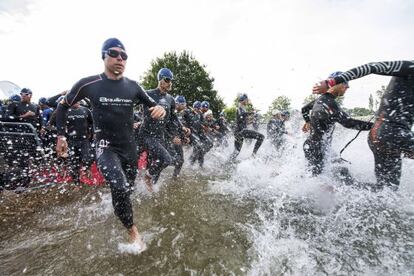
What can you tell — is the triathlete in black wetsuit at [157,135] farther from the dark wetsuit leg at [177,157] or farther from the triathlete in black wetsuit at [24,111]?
the triathlete in black wetsuit at [24,111]

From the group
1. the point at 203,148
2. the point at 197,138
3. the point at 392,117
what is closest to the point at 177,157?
the point at 203,148

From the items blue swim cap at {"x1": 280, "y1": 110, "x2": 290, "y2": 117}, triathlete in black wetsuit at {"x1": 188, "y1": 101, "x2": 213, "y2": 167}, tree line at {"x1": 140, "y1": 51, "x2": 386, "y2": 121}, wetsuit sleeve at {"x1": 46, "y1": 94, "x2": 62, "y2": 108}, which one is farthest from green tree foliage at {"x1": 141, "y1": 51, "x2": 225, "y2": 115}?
wetsuit sleeve at {"x1": 46, "y1": 94, "x2": 62, "y2": 108}

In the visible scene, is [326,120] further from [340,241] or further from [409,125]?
[340,241]

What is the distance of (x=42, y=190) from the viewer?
6.15 meters

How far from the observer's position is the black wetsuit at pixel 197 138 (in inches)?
360

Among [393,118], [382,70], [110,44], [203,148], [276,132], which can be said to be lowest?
[203,148]

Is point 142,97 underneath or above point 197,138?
above

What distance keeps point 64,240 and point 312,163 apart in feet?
11.6

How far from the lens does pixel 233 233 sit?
3.32 m

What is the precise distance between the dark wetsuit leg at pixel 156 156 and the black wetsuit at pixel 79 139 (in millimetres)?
1693

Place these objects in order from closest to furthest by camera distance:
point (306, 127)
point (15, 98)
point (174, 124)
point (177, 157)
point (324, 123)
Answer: point (324, 123) < point (306, 127) < point (174, 124) < point (177, 157) < point (15, 98)

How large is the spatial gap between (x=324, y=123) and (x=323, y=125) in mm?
33

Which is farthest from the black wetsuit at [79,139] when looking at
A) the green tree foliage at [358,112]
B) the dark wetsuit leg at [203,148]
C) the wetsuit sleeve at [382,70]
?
the green tree foliage at [358,112]

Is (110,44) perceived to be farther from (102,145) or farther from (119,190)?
(119,190)
